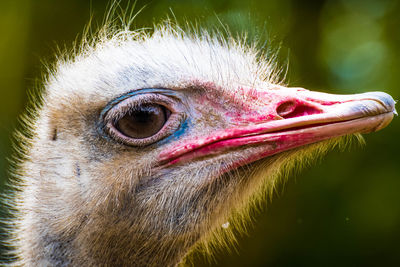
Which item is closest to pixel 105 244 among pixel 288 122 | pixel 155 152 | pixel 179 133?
pixel 155 152

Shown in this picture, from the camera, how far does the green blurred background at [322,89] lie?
4.75 meters

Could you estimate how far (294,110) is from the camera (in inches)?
78.9

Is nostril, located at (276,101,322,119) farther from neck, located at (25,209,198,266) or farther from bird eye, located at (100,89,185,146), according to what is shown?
neck, located at (25,209,198,266)

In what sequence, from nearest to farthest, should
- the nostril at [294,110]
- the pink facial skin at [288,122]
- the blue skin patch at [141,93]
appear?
the pink facial skin at [288,122], the nostril at [294,110], the blue skin patch at [141,93]

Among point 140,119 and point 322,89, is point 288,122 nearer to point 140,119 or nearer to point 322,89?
point 140,119

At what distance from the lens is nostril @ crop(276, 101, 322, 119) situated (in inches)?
77.5

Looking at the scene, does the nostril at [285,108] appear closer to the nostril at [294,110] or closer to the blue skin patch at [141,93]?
the nostril at [294,110]

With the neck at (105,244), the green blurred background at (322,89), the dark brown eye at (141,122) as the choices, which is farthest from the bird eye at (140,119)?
the green blurred background at (322,89)

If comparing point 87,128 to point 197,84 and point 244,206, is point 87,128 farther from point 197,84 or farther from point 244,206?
point 244,206

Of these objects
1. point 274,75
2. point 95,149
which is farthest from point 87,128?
point 274,75

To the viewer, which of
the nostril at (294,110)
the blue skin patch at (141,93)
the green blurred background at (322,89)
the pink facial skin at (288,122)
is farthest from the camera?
the green blurred background at (322,89)

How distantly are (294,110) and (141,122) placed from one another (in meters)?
0.58

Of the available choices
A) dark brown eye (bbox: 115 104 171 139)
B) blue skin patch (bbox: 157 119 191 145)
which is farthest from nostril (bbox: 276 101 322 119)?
→ dark brown eye (bbox: 115 104 171 139)

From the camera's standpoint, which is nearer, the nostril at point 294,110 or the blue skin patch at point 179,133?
the nostril at point 294,110
